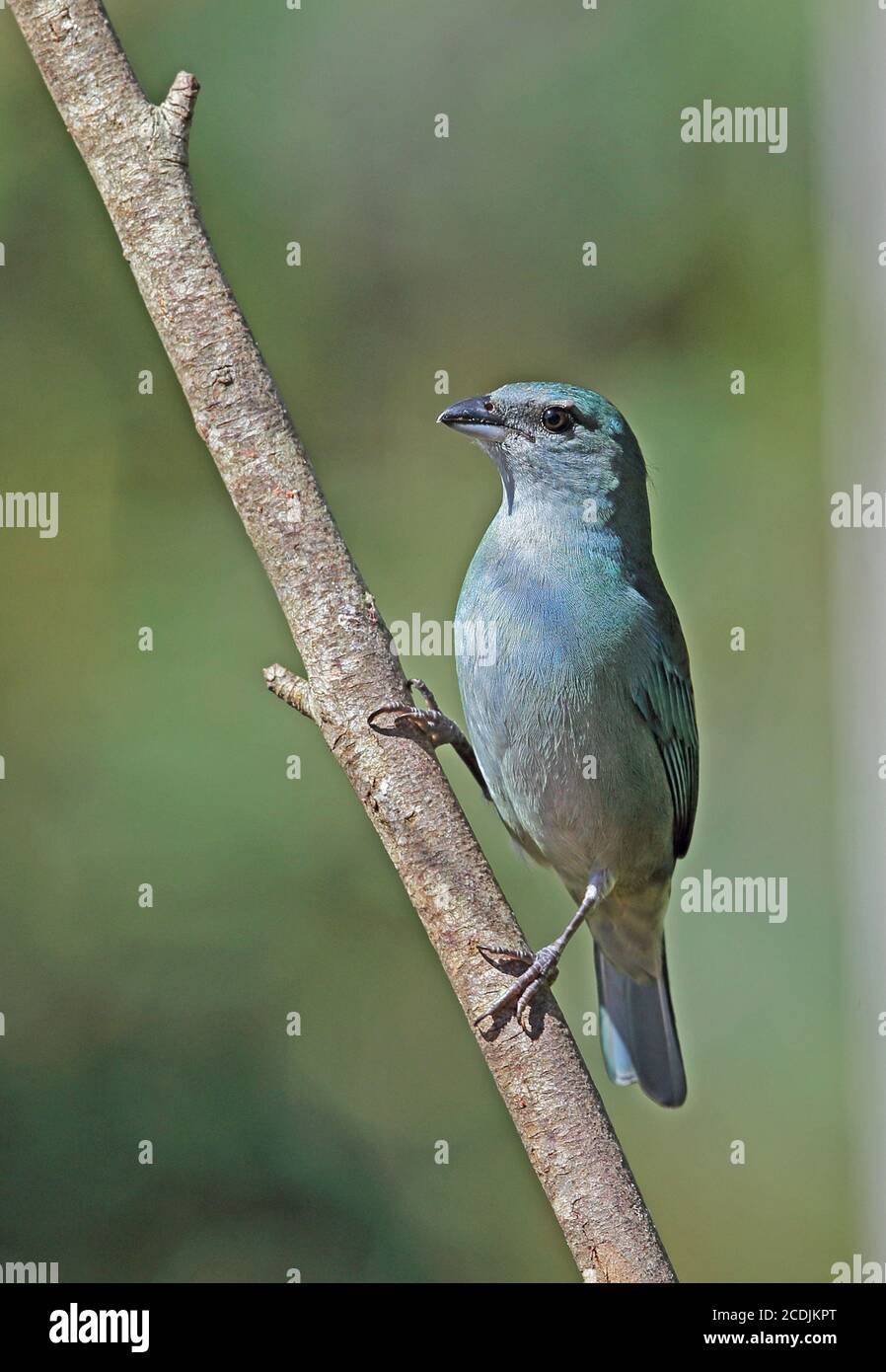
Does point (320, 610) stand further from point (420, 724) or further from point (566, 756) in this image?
point (566, 756)

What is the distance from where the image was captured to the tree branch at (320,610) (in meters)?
2.90

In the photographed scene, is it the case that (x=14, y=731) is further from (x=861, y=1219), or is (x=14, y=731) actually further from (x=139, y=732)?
(x=861, y=1219)

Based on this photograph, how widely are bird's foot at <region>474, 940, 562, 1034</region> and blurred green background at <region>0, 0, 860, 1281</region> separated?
10.7 ft

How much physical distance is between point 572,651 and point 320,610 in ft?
3.58

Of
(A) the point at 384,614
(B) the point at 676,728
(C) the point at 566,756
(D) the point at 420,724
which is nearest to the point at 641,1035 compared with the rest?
(B) the point at 676,728

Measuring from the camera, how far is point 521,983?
9.63 feet

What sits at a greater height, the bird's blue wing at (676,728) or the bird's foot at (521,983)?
the bird's blue wing at (676,728)

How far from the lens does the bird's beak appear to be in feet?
13.3

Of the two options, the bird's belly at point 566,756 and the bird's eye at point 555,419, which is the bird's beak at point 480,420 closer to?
the bird's eye at point 555,419

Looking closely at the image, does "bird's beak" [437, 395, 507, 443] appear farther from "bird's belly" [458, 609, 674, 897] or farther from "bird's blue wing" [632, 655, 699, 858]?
"bird's blue wing" [632, 655, 699, 858]

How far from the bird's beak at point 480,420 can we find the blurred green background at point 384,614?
73.3 inches

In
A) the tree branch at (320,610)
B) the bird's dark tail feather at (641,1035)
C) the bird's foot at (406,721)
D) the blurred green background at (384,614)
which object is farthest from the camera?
the blurred green background at (384,614)

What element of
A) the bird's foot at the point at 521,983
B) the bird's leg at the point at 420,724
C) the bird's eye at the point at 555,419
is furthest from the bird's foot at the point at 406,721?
the bird's eye at the point at 555,419

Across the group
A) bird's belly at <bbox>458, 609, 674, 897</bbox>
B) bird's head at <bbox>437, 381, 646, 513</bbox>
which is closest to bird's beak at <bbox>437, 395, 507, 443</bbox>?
bird's head at <bbox>437, 381, 646, 513</bbox>
